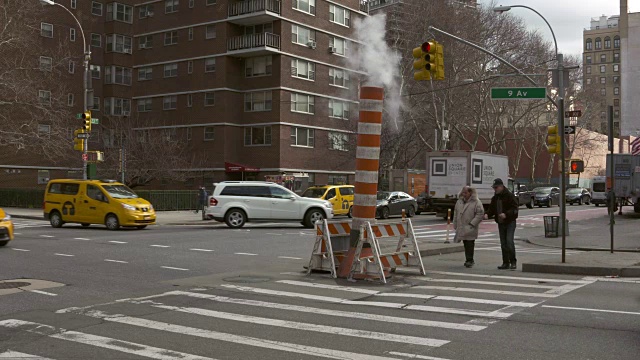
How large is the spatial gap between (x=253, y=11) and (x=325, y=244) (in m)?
37.3

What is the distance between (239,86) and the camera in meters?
48.8

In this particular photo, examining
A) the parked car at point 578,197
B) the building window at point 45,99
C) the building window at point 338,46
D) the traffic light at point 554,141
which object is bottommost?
the parked car at point 578,197

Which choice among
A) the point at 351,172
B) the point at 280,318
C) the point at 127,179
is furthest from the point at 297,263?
the point at 351,172

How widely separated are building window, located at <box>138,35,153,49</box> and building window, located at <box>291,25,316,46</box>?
13.4 meters

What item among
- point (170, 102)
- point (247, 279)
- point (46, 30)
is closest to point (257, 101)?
point (170, 102)

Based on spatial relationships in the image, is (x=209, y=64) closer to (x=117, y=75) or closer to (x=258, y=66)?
(x=258, y=66)

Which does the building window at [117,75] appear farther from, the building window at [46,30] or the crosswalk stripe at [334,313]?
the crosswalk stripe at [334,313]

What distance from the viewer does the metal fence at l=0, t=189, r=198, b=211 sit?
3725 cm

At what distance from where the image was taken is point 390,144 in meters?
47.8

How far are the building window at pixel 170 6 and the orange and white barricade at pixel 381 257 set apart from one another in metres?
43.6

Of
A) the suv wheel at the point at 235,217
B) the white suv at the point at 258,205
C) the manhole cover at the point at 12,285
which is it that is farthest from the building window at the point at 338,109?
the manhole cover at the point at 12,285

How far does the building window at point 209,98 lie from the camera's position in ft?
159

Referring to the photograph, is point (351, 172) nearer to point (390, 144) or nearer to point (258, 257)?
point (390, 144)

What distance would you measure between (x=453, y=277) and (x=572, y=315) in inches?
150
